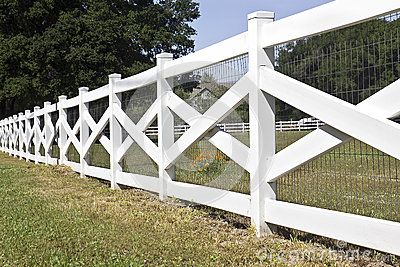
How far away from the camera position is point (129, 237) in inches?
199

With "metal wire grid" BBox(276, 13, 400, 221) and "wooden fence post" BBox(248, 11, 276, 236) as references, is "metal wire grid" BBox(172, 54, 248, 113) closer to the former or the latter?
"wooden fence post" BBox(248, 11, 276, 236)

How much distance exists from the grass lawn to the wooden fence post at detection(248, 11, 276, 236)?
0.94 feet

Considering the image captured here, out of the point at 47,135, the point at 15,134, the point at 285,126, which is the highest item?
the point at 285,126

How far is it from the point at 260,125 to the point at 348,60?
0.96 metres

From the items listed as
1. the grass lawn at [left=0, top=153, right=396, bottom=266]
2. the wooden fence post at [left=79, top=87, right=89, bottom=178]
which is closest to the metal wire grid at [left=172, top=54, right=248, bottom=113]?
the grass lawn at [left=0, top=153, right=396, bottom=266]

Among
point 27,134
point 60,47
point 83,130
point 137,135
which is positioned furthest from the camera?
point 60,47

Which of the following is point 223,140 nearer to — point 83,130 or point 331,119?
point 331,119

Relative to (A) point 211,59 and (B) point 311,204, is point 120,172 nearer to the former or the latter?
(A) point 211,59

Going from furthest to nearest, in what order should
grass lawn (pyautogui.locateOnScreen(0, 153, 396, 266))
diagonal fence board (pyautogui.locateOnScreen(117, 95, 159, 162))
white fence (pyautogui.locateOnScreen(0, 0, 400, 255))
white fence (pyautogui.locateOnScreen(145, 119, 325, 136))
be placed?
Answer: diagonal fence board (pyautogui.locateOnScreen(117, 95, 159, 162)) → white fence (pyautogui.locateOnScreen(145, 119, 325, 136)) → grass lawn (pyautogui.locateOnScreen(0, 153, 396, 266)) → white fence (pyautogui.locateOnScreen(0, 0, 400, 255))

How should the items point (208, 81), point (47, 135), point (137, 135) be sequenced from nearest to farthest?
point (208, 81) < point (137, 135) < point (47, 135)

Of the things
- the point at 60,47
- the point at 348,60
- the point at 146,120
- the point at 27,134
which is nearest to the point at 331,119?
the point at 348,60

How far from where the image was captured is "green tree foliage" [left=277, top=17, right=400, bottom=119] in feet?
13.1

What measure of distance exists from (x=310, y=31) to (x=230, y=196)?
6.11ft

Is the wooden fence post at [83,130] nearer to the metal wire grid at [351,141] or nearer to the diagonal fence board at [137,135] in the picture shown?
the diagonal fence board at [137,135]
